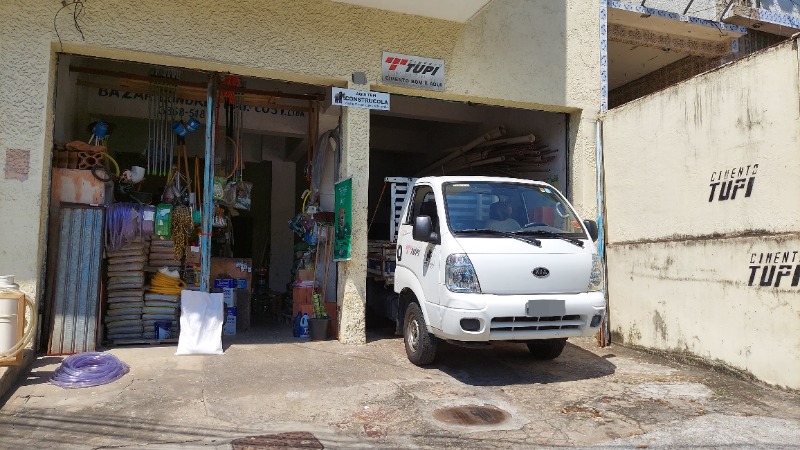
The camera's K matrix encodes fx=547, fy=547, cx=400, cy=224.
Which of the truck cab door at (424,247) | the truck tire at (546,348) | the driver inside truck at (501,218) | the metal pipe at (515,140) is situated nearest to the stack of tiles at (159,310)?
the truck cab door at (424,247)

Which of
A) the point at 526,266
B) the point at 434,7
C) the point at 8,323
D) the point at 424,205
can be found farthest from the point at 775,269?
the point at 8,323

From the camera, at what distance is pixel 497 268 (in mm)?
5258

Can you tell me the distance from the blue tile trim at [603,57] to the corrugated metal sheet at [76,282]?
23.8ft

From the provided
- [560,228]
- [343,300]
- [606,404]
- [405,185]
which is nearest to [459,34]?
[405,185]

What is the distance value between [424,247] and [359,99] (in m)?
2.48

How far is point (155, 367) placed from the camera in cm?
595

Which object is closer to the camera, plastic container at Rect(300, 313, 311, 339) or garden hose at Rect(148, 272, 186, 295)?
garden hose at Rect(148, 272, 186, 295)

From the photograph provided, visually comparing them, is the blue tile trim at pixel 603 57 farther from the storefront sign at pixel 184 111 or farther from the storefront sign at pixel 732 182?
the storefront sign at pixel 184 111

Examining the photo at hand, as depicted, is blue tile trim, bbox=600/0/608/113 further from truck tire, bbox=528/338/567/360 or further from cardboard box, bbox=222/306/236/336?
cardboard box, bbox=222/306/236/336

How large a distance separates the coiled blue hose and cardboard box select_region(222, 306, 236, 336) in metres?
2.06

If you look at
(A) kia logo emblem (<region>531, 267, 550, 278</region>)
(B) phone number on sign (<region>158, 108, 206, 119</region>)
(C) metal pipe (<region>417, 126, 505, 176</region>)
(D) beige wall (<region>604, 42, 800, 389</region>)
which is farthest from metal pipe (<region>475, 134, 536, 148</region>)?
(B) phone number on sign (<region>158, 108, 206, 119</region>)

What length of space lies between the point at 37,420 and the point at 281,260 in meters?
7.81

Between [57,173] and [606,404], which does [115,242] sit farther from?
[606,404]

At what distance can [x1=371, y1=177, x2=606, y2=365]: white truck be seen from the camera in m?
5.25
